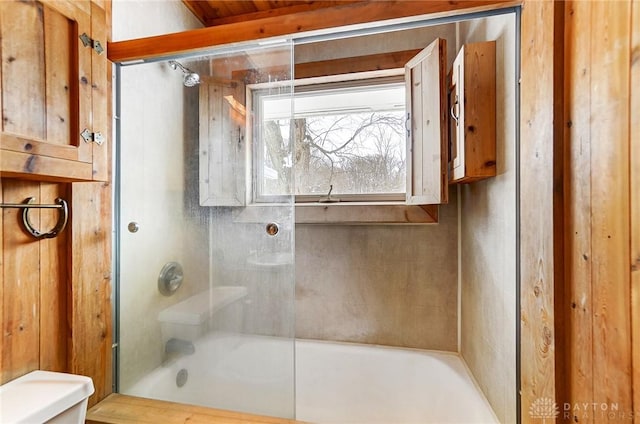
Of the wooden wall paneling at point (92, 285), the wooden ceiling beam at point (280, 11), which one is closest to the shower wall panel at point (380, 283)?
the wooden wall paneling at point (92, 285)

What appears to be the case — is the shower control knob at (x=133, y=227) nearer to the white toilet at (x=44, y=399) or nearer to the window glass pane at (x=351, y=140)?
the white toilet at (x=44, y=399)

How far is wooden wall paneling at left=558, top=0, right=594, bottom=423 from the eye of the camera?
2.21ft

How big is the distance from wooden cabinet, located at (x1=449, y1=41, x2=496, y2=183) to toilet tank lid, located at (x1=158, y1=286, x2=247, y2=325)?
1.15m

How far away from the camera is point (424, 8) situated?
99 cm

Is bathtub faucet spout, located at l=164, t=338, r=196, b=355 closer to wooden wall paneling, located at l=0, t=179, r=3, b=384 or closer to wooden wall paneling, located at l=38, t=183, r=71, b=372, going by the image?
wooden wall paneling, located at l=38, t=183, r=71, b=372

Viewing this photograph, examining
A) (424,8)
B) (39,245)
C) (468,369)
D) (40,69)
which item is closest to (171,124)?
(40,69)

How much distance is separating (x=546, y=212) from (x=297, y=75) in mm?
1538

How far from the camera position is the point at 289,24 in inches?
43.3

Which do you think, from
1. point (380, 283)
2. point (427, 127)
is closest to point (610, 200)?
point (427, 127)

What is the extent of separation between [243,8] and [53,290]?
183 centimetres

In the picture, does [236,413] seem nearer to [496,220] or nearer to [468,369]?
[468,369]

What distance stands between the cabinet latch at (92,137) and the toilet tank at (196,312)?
Result: 774mm

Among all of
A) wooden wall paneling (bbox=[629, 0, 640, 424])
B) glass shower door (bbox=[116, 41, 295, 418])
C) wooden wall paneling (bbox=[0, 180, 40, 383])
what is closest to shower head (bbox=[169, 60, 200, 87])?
glass shower door (bbox=[116, 41, 295, 418])

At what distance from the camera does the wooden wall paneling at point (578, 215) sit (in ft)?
2.21
